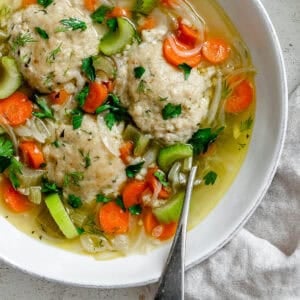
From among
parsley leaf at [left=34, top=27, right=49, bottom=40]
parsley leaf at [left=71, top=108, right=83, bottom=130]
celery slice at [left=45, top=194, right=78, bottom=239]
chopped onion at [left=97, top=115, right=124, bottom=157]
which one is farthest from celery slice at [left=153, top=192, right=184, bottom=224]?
parsley leaf at [left=34, top=27, right=49, bottom=40]

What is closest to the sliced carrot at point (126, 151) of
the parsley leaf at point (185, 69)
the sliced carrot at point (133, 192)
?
the sliced carrot at point (133, 192)

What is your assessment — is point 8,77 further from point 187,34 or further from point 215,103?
point 215,103

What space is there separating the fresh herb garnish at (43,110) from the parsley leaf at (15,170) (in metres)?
0.28

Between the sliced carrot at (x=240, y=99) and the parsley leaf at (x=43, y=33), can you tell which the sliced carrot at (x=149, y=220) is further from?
the parsley leaf at (x=43, y=33)

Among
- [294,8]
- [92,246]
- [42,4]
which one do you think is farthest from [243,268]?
[42,4]

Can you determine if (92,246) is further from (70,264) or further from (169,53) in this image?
(169,53)

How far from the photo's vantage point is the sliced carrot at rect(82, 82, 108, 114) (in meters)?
3.15

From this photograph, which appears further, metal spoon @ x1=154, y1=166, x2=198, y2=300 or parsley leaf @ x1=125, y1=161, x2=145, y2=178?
parsley leaf @ x1=125, y1=161, x2=145, y2=178

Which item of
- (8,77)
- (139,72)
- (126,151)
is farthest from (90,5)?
(126,151)

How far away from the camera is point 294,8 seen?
3.41 m

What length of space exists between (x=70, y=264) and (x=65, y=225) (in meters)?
0.25

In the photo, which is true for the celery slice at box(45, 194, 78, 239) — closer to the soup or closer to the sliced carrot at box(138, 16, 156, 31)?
the soup

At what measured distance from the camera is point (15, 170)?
324cm

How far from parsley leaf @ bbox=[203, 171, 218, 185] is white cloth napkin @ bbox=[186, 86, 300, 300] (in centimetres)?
35
